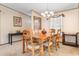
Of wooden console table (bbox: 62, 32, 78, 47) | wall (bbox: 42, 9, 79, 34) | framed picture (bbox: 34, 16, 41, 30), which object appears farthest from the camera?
wall (bbox: 42, 9, 79, 34)

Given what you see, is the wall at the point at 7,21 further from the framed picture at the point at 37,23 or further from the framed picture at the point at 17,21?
the framed picture at the point at 37,23

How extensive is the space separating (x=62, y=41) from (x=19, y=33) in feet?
7.63

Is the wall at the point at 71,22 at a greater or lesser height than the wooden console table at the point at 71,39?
greater

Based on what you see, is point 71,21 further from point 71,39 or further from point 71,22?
point 71,39

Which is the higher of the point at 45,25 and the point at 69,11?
the point at 69,11

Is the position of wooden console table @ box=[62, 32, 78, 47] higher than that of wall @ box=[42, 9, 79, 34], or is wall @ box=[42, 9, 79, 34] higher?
wall @ box=[42, 9, 79, 34]

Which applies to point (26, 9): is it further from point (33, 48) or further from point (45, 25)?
point (33, 48)

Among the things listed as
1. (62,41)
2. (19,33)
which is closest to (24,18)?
(19,33)

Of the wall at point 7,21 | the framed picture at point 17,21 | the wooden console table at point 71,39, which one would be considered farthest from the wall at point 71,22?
the framed picture at point 17,21

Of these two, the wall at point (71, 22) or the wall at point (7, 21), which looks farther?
the wall at point (71, 22)

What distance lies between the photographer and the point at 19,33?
464 centimetres

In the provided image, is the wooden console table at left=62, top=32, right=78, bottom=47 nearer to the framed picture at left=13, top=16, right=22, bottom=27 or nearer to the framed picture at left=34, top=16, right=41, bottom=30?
the framed picture at left=34, top=16, right=41, bottom=30

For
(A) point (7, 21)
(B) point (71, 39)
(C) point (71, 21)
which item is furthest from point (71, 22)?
(A) point (7, 21)

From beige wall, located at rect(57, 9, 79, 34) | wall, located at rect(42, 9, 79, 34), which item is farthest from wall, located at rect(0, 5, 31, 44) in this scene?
beige wall, located at rect(57, 9, 79, 34)
